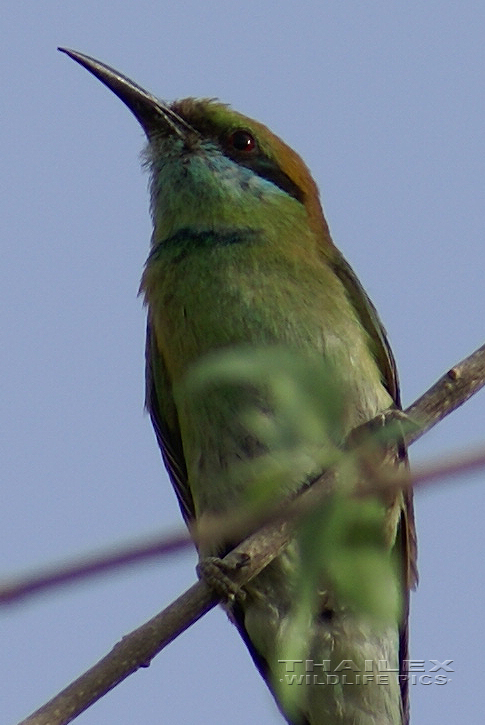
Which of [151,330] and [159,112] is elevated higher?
[159,112]

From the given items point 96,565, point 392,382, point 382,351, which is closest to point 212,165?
point 382,351

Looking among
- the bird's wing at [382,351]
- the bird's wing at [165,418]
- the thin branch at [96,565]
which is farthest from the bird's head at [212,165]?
the thin branch at [96,565]

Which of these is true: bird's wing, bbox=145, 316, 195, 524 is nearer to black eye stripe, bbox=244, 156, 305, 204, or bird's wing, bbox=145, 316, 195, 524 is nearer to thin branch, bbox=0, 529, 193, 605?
black eye stripe, bbox=244, 156, 305, 204

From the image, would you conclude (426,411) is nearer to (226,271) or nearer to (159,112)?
(226,271)

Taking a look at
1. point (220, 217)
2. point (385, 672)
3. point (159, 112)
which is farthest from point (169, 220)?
point (385, 672)

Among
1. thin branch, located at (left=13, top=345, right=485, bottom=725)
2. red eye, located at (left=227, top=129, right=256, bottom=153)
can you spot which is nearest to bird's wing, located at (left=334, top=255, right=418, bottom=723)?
red eye, located at (left=227, top=129, right=256, bottom=153)

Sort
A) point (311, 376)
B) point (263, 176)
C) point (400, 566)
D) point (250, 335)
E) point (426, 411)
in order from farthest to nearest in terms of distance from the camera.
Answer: point (263, 176), point (400, 566), point (250, 335), point (426, 411), point (311, 376)
